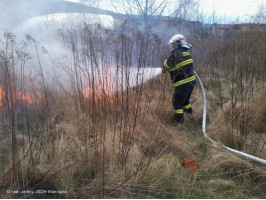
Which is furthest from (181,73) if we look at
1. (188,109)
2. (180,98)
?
(188,109)

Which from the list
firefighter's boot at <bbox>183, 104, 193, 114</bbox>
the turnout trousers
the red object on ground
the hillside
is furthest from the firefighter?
the red object on ground

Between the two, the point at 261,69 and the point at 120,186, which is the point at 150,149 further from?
the point at 261,69

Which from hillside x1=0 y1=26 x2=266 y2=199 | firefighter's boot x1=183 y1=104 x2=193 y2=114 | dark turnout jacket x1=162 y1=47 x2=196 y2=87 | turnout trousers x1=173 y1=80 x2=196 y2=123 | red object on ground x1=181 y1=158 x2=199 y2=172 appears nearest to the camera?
hillside x1=0 y1=26 x2=266 y2=199

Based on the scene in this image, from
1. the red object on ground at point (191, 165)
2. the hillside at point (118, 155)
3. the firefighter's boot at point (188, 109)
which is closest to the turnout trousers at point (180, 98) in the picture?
the firefighter's boot at point (188, 109)

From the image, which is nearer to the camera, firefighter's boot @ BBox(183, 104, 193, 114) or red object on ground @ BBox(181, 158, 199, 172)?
red object on ground @ BBox(181, 158, 199, 172)

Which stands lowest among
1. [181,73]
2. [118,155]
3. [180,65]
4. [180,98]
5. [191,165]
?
[191,165]

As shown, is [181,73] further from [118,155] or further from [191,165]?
[118,155]

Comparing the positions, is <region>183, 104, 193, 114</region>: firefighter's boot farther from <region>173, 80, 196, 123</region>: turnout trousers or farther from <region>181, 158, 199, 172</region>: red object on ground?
<region>181, 158, 199, 172</region>: red object on ground

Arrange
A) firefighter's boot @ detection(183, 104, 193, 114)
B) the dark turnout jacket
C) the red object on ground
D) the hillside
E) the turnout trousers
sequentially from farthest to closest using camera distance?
firefighter's boot @ detection(183, 104, 193, 114) → the turnout trousers → the dark turnout jacket → the red object on ground → the hillside

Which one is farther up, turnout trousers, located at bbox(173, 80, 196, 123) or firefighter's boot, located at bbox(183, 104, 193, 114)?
A: turnout trousers, located at bbox(173, 80, 196, 123)

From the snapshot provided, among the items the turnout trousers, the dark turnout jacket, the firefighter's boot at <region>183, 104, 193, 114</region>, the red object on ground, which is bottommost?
the red object on ground

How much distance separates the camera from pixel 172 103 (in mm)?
5207

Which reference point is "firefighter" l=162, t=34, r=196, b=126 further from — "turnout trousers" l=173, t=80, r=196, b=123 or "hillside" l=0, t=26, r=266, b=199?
"hillside" l=0, t=26, r=266, b=199

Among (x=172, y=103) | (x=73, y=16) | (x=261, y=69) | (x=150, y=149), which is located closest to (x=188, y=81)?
(x=172, y=103)
